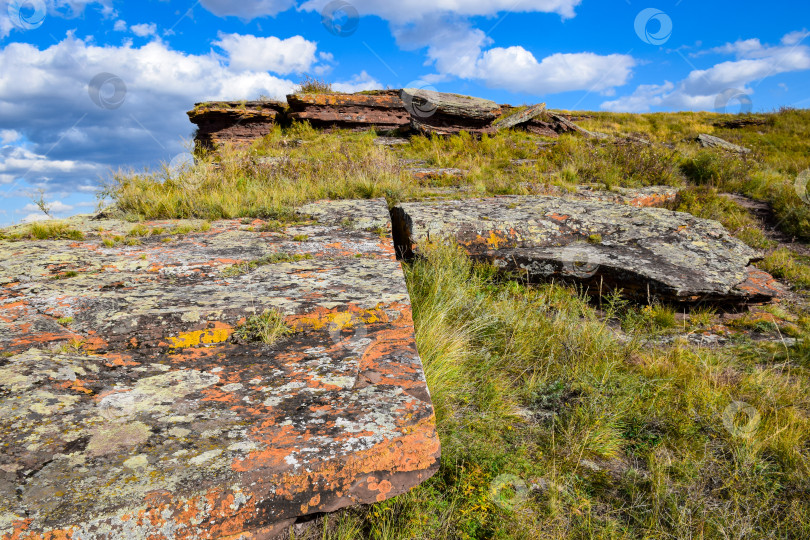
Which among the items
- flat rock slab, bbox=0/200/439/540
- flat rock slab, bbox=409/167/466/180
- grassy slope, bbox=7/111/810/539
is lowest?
grassy slope, bbox=7/111/810/539

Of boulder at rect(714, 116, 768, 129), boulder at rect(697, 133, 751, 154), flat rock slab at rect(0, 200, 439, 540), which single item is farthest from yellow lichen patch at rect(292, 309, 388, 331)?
boulder at rect(714, 116, 768, 129)

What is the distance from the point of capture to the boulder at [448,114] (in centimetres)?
1259

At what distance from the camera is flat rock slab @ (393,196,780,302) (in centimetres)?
438

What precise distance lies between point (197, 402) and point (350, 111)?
13.4 metres

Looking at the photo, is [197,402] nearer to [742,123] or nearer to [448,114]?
[448,114]

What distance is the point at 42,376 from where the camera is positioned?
1.84 m

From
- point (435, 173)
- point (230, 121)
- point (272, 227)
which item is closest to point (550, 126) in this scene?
point (435, 173)

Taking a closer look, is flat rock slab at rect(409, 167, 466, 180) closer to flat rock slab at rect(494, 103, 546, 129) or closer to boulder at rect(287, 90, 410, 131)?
boulder at rect(287, 90, 410, 131)

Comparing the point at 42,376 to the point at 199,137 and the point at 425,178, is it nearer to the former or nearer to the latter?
the point at 425,178

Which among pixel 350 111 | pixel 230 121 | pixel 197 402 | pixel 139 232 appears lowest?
pixel 197 402

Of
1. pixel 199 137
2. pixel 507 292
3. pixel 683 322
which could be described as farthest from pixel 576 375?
pixel 199 137

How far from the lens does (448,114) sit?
41.8ft

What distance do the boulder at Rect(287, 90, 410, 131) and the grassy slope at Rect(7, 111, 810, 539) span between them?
8.13 m

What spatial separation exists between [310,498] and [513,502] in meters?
1.14
